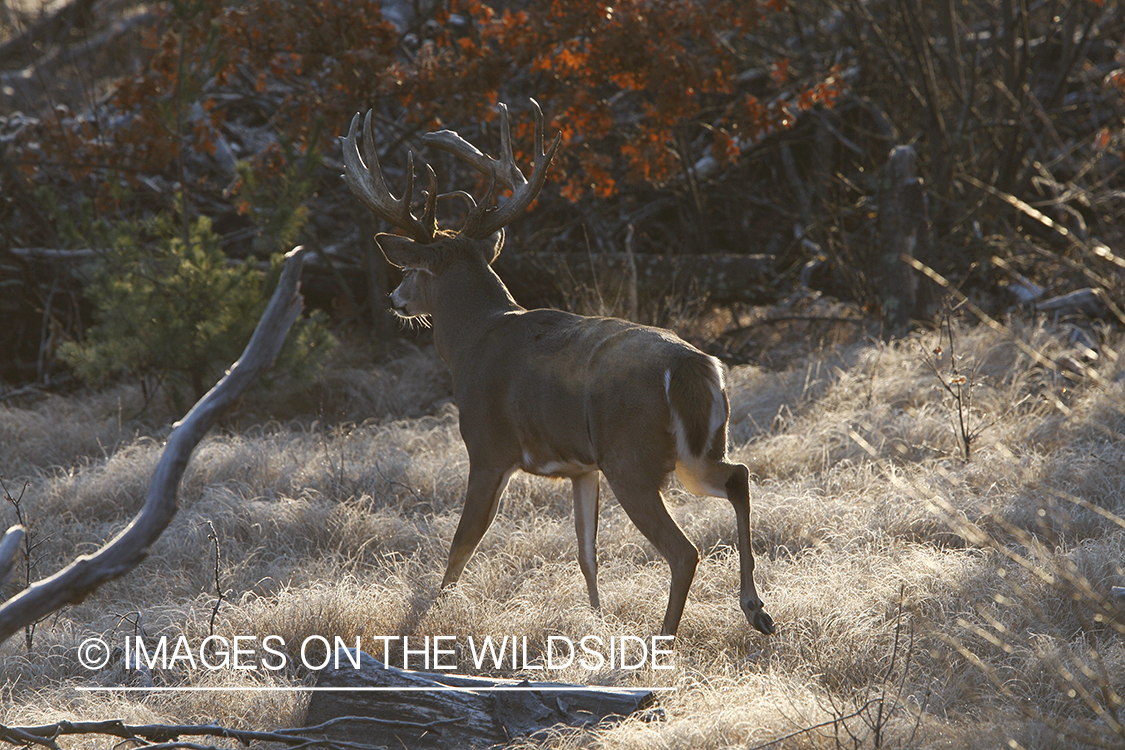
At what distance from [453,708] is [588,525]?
1.30 meters

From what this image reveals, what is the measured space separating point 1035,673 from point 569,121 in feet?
17.4

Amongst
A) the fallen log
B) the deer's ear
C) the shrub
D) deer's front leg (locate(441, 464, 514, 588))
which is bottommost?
the fallen log

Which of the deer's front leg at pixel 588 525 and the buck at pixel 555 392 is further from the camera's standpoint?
the deer's front leg at pixel 588 525

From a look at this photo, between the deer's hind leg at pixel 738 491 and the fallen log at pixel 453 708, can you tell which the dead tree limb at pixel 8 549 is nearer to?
the fallen log at pixel 453 708

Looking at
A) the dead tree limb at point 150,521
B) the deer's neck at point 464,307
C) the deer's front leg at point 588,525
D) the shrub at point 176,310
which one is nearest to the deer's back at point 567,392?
the deer's neck at point 464,307

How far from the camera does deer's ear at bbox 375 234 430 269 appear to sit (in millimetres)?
4672

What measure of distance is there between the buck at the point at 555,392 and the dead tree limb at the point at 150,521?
143cm

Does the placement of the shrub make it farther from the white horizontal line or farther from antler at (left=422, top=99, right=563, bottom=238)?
the white horizontal line

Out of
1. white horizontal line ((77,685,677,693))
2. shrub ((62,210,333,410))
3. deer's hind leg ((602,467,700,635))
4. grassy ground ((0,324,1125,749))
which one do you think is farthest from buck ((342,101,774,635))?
shrub ((62,210,333,410))

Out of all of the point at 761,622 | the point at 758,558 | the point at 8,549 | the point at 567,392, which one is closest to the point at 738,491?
the point at 761,622

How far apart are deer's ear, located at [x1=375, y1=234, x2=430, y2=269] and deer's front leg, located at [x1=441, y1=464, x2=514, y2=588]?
1079 mm

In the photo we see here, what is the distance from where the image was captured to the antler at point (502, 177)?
15.8ft

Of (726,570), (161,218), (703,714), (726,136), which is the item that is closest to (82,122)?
(161,218)

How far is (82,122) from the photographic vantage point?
857 cm
